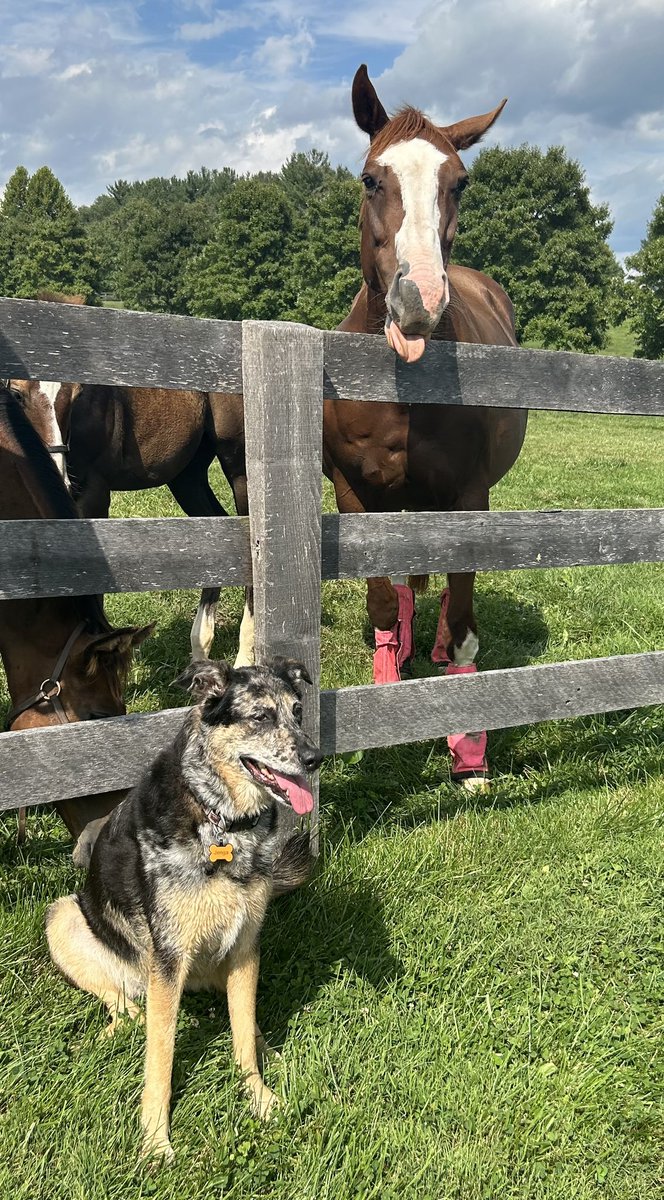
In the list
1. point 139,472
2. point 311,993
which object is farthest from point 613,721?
point 139,472

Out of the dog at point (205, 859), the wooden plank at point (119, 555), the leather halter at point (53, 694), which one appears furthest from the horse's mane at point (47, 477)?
the dog at point (205, 859)

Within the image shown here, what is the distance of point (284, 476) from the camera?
2658 mm

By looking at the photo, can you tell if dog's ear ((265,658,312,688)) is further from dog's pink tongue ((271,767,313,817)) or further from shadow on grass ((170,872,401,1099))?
shadow on grass ((170,872,401,1099))

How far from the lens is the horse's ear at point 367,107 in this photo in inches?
149

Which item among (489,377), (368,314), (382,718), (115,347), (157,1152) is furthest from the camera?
(368,314)

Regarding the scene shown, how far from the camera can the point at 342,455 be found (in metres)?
4.42

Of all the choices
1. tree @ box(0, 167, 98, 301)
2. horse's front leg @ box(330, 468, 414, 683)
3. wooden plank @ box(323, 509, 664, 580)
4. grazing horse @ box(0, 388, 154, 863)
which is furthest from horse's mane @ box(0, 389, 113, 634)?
tree @ box(0, 167, 98, 301)

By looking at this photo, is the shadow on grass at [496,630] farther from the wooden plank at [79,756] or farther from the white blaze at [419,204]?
the white blaze at [419,204]

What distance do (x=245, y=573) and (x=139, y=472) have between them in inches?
127

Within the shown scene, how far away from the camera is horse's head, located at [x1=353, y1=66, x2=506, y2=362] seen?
9.39 feet

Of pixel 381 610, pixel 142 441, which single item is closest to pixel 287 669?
pixel 381 610

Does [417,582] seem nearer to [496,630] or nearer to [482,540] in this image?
[496,630]

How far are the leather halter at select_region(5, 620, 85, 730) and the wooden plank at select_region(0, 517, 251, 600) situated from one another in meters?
0.48

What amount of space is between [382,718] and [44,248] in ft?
185
